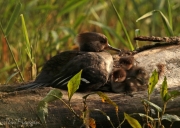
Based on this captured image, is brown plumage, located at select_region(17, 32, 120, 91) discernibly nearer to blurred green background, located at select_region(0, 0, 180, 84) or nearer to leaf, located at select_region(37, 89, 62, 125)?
leaf, located at select_region(37, 89, 62, 125)

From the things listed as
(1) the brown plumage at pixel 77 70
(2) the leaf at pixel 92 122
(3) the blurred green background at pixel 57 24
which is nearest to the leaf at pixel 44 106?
(2) the leaf at pixel 92 122

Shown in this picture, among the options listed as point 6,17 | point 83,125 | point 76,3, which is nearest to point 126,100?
point 83,125

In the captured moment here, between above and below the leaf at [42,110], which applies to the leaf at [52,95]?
above

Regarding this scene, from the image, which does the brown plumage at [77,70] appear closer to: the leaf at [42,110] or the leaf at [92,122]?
the leaf at [92,122]

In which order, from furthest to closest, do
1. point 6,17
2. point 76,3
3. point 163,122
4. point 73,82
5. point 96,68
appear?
point 6,17 → point 76,3 → point 96,68 → point 163,122 → point 73,82

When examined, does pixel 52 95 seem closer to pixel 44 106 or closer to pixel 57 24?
pixel 44 106

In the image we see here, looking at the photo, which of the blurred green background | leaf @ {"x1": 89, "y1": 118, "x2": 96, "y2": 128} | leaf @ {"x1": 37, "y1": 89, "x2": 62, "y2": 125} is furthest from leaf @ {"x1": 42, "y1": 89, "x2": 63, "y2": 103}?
the blurred green background

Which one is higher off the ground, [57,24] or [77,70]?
[77,70]

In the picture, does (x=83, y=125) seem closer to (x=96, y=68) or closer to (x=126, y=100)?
(x=126, y=100)

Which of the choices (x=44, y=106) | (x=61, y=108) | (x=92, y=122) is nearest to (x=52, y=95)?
(x=44, y=106)
